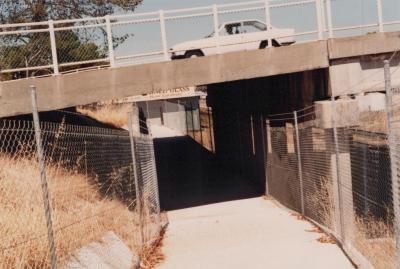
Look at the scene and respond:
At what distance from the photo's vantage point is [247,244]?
10539mm

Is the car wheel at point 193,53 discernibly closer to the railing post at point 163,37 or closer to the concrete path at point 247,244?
the railing post at point 163,37

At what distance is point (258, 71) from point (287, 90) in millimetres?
2757

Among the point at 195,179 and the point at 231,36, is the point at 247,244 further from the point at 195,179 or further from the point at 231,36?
the point at 195,179

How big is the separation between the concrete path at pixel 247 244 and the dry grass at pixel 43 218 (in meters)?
1.13

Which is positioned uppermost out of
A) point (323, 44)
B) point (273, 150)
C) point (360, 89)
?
point (323, 44)

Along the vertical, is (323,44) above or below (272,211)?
above

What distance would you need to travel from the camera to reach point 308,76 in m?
15.7

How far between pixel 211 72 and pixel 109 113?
25.9 m

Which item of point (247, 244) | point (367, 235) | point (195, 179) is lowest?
point (195, 179)

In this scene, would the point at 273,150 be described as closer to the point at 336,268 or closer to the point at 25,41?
the point at 25,41

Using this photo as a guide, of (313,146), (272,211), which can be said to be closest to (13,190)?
(313,146)

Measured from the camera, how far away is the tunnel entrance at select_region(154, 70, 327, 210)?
56.6 feet

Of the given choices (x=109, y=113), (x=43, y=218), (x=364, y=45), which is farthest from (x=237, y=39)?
(x=109, y=113)

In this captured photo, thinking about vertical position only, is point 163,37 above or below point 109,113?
above
